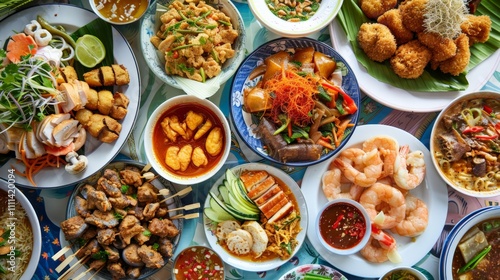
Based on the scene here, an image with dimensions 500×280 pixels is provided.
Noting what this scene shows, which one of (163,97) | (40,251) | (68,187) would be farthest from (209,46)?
(40,251)

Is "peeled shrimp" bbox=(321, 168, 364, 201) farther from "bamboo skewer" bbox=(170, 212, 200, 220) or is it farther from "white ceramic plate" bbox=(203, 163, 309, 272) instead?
"bamboo skewer" bbox=(170, 212, 200, 220)

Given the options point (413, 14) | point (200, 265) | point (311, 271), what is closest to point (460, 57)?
point (413, 14)

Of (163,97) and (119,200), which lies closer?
(119,200)

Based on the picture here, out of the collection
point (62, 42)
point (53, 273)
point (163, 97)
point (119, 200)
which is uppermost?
point (62, 42)

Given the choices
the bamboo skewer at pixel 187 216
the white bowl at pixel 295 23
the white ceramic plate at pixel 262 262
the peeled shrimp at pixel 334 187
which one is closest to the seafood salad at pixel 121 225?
the bamboo skewer at pixel 187 216

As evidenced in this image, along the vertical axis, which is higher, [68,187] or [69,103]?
[69,103]

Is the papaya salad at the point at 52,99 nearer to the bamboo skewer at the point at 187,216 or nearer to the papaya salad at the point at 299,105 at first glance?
the bamboo skewer at the point at 187,216

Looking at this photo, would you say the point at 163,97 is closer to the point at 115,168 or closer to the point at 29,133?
the point at 115,168
